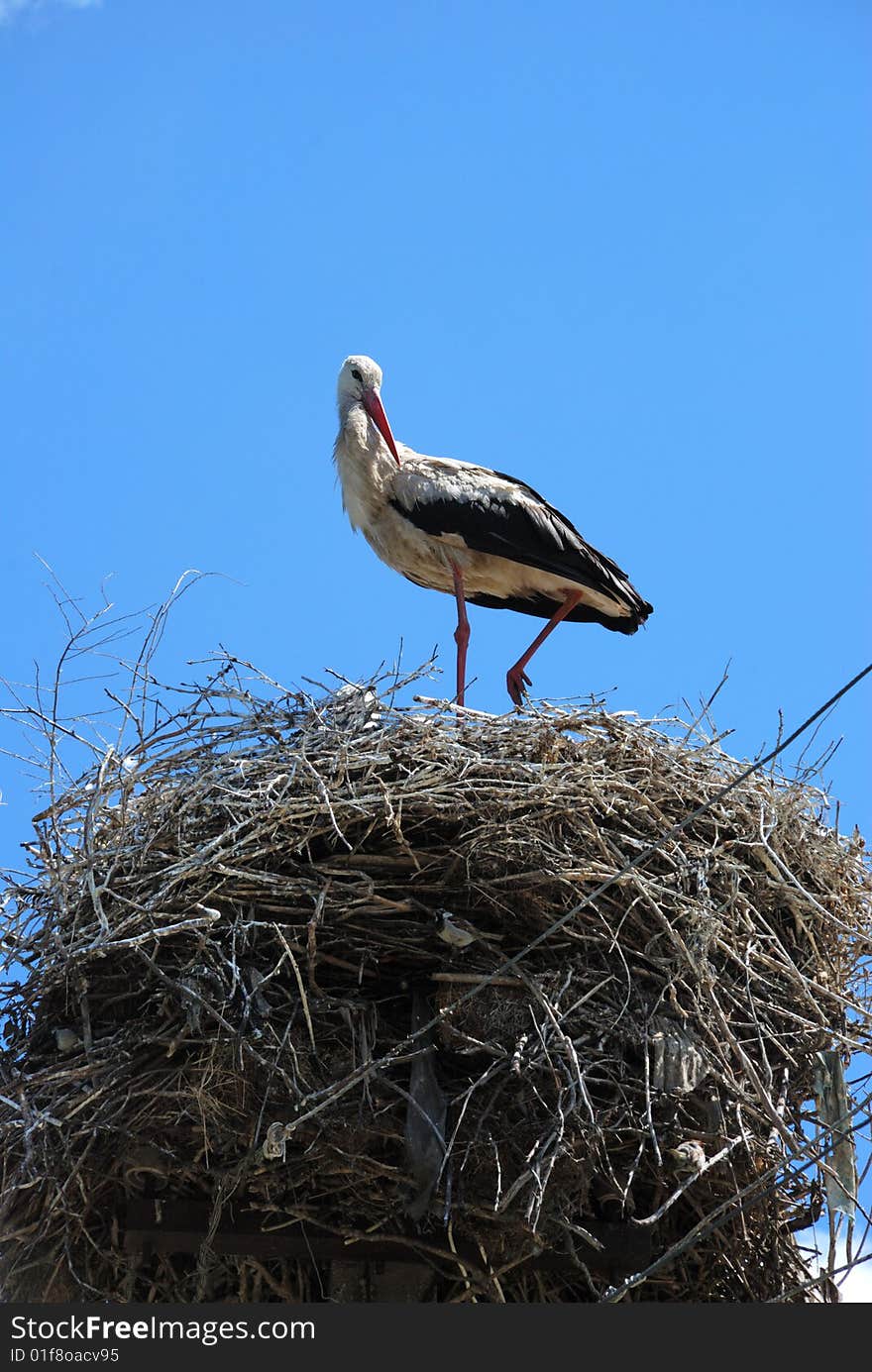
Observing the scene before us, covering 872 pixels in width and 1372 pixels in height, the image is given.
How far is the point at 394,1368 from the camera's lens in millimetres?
5105

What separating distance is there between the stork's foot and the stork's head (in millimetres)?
1255

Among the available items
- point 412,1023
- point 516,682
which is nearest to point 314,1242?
point 412,1023

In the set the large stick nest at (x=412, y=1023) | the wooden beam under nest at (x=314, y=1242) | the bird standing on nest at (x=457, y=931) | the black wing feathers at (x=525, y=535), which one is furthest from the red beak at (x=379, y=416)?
the wooden beam under nest at (x=314, y=1242)

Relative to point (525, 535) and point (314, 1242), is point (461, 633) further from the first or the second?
point (314, 1242)

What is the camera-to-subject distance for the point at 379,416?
8945mm

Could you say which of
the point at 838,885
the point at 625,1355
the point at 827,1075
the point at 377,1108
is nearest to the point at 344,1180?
the point at 377,1108

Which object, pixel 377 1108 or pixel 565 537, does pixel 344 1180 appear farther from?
pixel 565 537

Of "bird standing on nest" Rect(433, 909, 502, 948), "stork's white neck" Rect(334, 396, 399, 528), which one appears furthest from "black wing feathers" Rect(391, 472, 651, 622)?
"bird standing on nest" Rect(433, 909, 502, 948)

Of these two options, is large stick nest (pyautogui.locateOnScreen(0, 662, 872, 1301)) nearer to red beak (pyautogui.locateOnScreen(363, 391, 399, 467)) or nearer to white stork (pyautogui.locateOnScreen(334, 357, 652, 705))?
white stork (pyautogui.locateOnScreen(334, 357, 652, 705))

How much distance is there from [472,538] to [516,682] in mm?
720

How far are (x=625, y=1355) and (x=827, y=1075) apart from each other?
4.40 feet

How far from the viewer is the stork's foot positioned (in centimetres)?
870

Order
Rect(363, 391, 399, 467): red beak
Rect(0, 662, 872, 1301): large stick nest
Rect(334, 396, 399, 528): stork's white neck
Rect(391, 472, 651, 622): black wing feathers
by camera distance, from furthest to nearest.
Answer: Rect(363, 391, 399, 467): red beak, Rect(334, 396, 399, 528): stork's white neck, Rect(391, 472, 651, 622): black wing feathers, Rect(0, 662, 872, 1301): large stick nest

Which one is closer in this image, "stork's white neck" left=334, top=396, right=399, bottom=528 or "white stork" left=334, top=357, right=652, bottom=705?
"white stork" left=334, top=357, right=652, bottom=705
